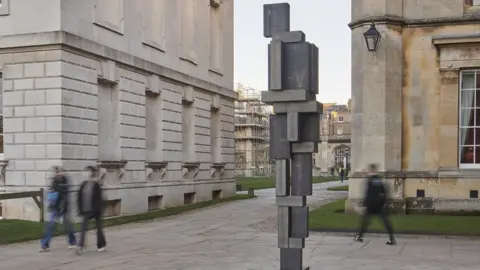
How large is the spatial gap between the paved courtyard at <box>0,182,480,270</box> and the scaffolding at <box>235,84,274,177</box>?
304ft

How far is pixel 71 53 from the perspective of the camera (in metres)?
19.1

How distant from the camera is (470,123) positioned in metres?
18.6

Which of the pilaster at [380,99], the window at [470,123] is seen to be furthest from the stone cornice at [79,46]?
the window at [470,123]

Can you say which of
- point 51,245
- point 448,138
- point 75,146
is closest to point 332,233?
point 448,138

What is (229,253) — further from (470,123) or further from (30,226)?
(470,123)

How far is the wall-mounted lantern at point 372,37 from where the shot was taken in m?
18.2

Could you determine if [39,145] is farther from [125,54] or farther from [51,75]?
[125,54]

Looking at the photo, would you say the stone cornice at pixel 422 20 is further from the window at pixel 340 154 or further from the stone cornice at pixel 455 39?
the window at pixel 340 154

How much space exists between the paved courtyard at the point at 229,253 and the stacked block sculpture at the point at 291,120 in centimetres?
391

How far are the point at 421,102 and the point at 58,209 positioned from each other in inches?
438

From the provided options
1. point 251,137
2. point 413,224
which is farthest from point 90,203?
point 251,137

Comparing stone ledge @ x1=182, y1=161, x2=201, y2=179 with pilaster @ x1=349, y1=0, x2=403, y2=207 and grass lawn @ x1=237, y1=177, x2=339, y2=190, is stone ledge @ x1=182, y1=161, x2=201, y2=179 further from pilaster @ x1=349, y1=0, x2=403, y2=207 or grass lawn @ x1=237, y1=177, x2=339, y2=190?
grass lawn @ x1=237, y1=177, x2=339, y2=190

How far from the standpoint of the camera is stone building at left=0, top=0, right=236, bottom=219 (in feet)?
61.2

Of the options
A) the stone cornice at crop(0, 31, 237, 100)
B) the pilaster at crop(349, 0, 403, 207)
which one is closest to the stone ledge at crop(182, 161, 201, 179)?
the stone cornice at crop(0, 31, 237, 100)
